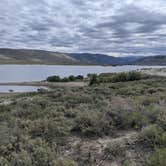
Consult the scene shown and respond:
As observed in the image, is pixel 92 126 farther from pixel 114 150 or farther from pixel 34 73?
pixel 34 73

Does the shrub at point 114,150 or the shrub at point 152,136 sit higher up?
the shrub at point 152,136

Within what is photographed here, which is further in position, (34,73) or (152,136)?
(34,73)

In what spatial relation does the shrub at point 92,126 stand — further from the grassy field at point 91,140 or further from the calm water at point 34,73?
the calm water at point 34,73

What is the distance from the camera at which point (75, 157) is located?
507 centimetres

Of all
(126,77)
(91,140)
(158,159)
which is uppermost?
(158,159)

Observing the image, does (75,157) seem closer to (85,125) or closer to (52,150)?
(52,150)

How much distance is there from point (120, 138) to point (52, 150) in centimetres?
151

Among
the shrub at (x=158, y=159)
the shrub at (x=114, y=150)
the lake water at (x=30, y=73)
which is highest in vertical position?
the shrub at (x=158, y=159)

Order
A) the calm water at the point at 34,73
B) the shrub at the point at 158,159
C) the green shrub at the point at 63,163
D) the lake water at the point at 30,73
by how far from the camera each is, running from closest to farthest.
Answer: the shrub at the point at 158,159 < the green shrub at the point at 63,163 < the lake water at the point at 30,73 < the calm water at the point at 34,73

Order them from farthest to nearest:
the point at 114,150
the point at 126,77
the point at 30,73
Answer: the point at 30,73 → the point at 126,77 → the point at 114,150

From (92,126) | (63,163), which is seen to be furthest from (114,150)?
(92,126)

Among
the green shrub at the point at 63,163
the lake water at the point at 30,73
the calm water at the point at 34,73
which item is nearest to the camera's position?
the green shrub at the point at 63,163

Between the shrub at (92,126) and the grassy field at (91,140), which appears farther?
the shrub at (92,126)

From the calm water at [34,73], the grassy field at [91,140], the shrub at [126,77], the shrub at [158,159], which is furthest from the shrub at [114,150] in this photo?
the calm water at [34,73]
